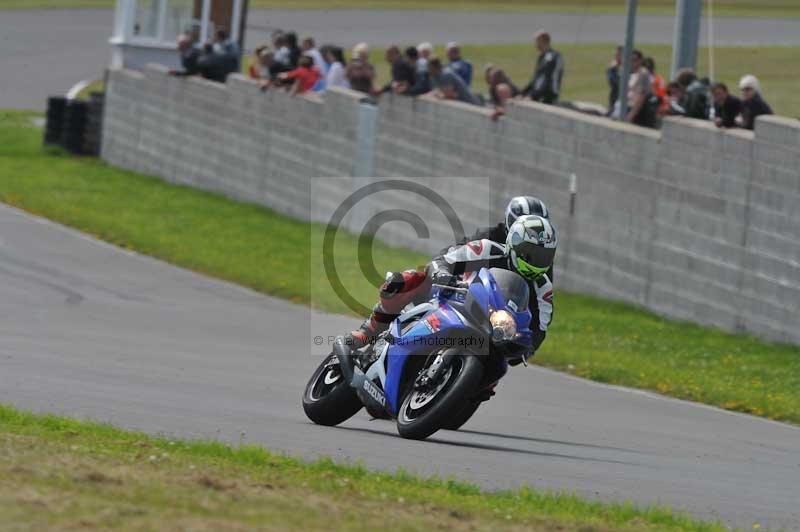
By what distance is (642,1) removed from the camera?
5006cm

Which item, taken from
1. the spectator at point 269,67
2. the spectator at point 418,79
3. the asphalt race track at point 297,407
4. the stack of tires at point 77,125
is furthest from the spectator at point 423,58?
the stack of tires at point 77,125

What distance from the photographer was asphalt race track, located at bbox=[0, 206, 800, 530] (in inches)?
363

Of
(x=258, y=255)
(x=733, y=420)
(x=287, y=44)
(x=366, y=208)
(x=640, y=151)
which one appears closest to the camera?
(x=733, y=420)

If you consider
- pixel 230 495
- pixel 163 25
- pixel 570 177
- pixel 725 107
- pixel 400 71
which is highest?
pixel 163 25

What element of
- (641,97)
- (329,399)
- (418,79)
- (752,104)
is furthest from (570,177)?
(329,399)

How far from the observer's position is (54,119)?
3259cm

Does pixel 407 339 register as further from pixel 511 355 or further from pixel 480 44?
pixel 480 44

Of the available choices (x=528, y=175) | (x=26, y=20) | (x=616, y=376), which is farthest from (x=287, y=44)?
(x=26, y=20)

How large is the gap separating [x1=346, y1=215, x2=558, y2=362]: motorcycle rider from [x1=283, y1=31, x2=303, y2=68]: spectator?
1702 centimetres

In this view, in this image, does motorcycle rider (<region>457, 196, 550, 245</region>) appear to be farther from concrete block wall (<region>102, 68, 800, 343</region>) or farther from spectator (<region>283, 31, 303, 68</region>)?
spectator (<region>283, 31, 303, 68</region>)

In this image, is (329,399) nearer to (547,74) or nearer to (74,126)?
(547,74)

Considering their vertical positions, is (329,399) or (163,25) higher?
(163,25)

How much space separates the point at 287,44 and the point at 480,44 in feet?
57.9

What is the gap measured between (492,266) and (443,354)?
0.76m
